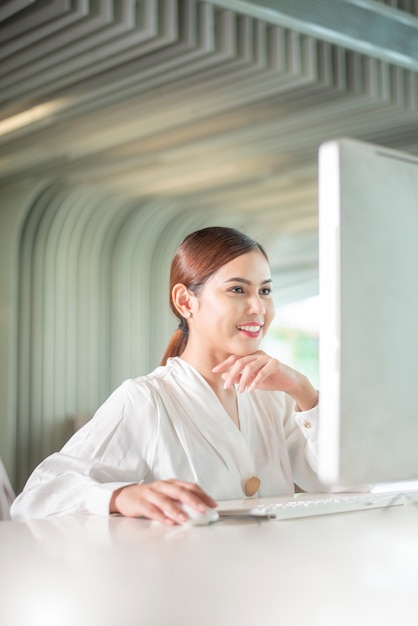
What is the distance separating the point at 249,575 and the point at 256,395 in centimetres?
145

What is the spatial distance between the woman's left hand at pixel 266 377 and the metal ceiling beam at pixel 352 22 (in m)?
2.46

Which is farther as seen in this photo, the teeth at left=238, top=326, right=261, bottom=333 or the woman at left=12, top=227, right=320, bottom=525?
the teeth at left=238, top=326, right=261, bottom=333

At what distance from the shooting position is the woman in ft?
6.29

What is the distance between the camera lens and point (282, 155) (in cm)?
603

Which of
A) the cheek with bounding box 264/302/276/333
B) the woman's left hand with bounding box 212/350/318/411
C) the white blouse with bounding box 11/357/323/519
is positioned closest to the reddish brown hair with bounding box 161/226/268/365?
the cheek with bounding box 264/302/276/333

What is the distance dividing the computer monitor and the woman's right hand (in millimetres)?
542

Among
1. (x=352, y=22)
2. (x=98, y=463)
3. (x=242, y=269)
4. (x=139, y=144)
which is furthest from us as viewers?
(x=139, y=144)

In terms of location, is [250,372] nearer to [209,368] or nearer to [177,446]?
[177,446]

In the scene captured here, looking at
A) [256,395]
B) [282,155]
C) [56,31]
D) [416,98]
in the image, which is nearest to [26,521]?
[256,395]

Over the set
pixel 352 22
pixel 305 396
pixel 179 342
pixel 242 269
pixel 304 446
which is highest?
pixel 352 22

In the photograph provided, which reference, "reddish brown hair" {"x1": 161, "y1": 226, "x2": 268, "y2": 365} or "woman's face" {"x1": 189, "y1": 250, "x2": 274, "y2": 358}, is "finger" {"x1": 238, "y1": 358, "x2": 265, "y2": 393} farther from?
"reddish brown hair" {"x1": 161, "y1": 226, "x2": 268, "y2": 365}

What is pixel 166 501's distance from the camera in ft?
5.16

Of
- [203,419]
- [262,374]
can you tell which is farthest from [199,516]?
[203,419]

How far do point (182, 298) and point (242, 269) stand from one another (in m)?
0.24
